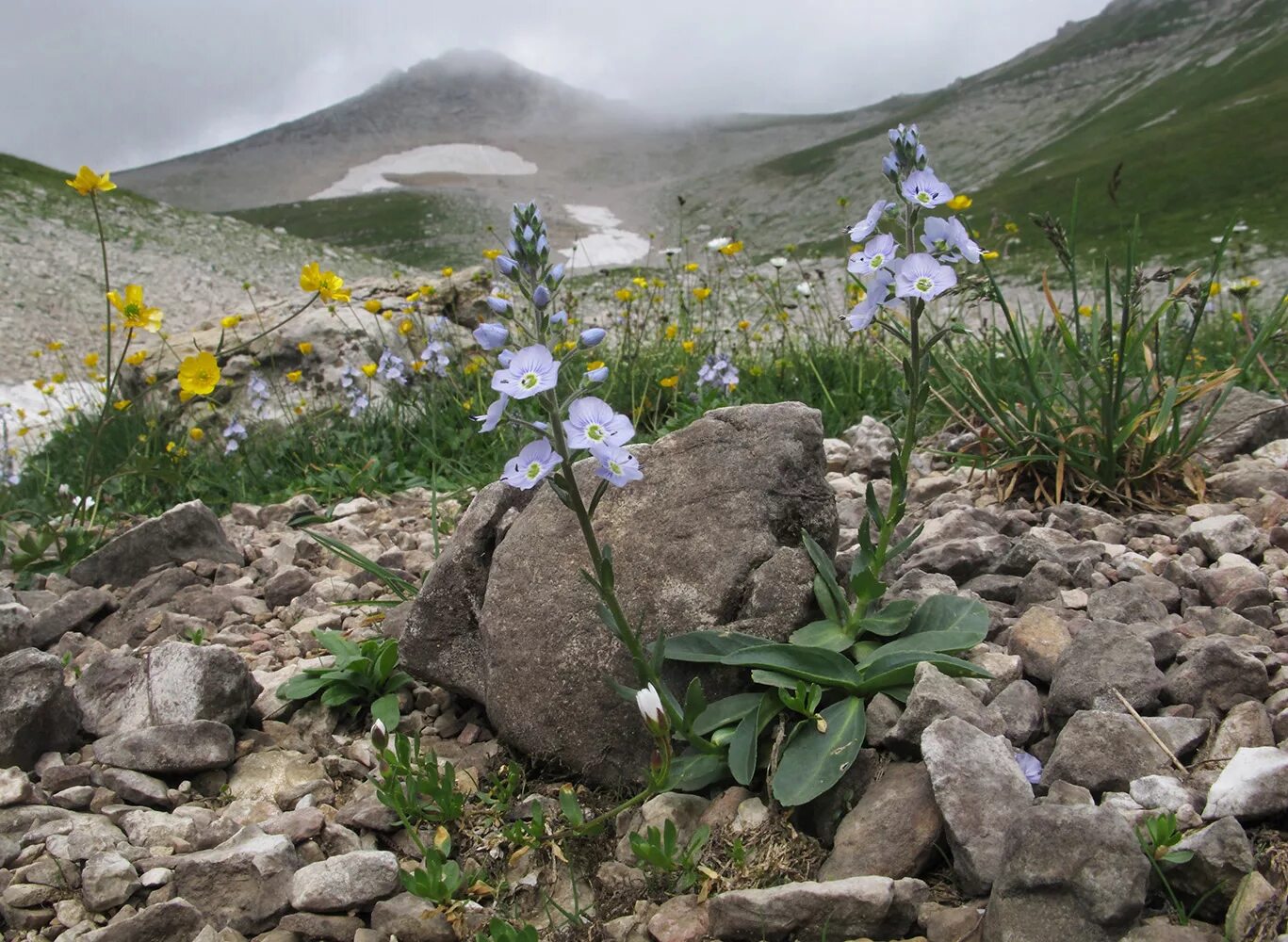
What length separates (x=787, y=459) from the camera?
3.10 metres

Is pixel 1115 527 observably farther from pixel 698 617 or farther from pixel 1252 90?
pixel 1252 90

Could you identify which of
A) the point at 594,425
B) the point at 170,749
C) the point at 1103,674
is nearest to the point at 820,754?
the point at 1103,674

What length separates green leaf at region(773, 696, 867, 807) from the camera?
2402 millimetres

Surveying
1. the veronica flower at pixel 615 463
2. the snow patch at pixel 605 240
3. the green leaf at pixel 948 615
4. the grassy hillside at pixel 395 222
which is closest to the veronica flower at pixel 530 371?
the veronica flower at pixel 615 463

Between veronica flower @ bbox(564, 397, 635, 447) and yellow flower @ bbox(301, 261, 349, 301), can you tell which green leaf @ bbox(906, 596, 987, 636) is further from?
yellow flower @ bbox(301, 261, 349, 301)

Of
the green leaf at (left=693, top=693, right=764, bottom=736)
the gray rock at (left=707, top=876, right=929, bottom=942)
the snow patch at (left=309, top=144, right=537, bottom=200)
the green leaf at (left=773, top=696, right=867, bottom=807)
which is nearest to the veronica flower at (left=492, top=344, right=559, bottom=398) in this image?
the green leaf at (left=693, top=693, right=764, bottom=736)

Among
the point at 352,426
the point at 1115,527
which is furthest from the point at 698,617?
the point at 352,426

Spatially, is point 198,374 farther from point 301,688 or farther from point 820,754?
Answer: point 820,754

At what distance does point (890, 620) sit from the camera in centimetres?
287

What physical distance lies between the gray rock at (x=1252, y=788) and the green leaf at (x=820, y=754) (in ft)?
2.61

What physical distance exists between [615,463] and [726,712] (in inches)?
33.4

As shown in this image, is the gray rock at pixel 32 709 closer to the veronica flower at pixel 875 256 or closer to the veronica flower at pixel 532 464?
the veronica flower at pixel 532 464

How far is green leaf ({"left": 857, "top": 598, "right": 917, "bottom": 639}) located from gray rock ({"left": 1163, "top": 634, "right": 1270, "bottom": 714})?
693mm

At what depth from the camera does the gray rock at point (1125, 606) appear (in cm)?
305
